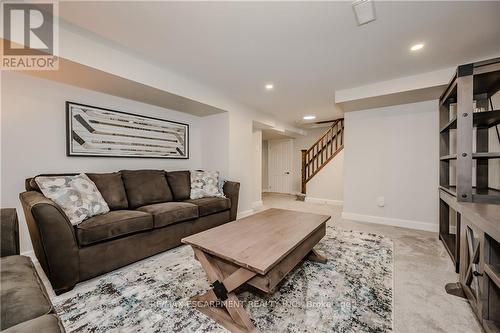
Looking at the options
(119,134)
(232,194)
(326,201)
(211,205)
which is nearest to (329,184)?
(326,201)

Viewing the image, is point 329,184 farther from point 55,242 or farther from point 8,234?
point 8,234

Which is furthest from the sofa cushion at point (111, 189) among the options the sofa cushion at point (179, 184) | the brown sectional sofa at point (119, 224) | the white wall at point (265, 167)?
the white wall at point (265, 167)

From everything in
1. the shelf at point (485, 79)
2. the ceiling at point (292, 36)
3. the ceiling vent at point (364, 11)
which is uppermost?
the ceiling at point (292, 36)

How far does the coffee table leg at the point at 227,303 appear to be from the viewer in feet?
4.20

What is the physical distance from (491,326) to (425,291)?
54cm

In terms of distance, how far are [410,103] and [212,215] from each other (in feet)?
12.4

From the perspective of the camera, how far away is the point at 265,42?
2107mm

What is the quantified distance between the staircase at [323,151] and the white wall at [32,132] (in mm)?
4834

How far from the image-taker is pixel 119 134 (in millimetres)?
2887

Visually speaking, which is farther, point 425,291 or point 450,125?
point 450,125

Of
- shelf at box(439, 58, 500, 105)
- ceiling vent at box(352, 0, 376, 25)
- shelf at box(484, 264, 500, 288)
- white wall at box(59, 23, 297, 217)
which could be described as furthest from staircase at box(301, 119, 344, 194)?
shelf at box(484, 264, 500, 288)

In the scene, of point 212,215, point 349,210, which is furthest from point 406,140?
point 212,215

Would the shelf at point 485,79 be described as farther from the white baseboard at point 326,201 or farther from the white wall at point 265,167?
the white wall at point 265,167

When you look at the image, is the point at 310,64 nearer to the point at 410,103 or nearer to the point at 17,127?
the point at 410,103
